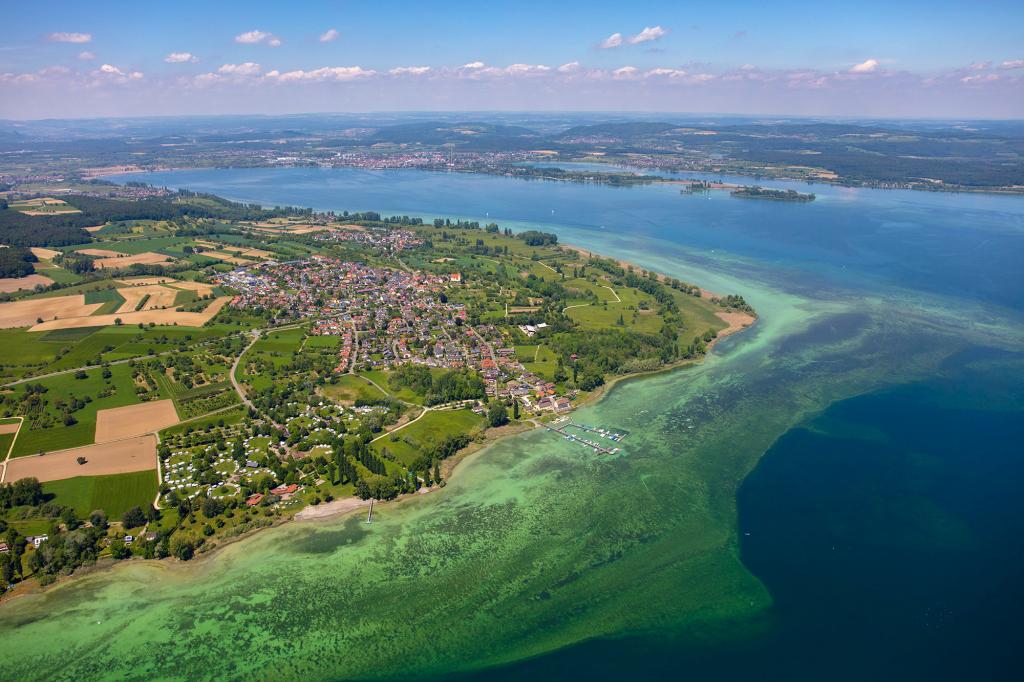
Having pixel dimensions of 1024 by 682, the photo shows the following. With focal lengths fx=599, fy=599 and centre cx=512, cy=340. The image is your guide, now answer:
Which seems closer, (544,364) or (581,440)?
(581,440)

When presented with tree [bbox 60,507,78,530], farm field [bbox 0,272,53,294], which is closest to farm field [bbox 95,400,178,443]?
tree [bbox 60,507,78,530]

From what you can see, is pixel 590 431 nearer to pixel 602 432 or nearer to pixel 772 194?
pixel 602 432

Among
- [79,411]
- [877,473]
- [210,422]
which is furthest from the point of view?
[79,411]

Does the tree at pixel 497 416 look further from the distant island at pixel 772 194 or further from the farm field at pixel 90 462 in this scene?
the distant island at pixel 772 194

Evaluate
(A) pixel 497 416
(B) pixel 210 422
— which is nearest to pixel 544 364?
(A) pixel 497 416

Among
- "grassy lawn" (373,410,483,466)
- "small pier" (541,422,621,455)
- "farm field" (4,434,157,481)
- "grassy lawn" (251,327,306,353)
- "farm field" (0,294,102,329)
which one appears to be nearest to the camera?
"farm field" (4,434,157,481)

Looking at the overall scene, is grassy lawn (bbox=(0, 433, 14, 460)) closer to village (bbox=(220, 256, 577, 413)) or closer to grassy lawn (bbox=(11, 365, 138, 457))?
grassy lawn (bbox=(11, 365, 138, 457))

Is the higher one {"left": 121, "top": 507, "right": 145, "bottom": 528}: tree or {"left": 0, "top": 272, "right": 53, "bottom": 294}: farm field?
{"left": 0, "top": 272, "right": 53, "bottom": 294}: farm field
